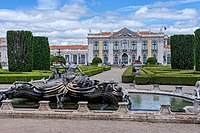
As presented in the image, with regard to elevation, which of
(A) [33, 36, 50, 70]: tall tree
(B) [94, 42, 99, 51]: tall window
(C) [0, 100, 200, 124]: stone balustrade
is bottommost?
(C) [0, 100, 200, 124]: stone balustrade

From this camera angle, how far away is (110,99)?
13.4 m

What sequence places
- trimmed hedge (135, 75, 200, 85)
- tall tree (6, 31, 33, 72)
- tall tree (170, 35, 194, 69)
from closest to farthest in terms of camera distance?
trimmed hedge (135, 75, 200, 85) → tall tree (6, 31, 33, 72) → tall tree (170, 35, 194, 69)

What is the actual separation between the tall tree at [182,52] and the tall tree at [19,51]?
17.6m

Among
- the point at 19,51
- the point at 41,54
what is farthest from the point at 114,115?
the point at 41,54

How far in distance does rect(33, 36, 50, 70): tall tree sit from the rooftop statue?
2446 centimetres

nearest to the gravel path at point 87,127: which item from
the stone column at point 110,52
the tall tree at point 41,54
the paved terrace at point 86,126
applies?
the paved terrace at point 86,126

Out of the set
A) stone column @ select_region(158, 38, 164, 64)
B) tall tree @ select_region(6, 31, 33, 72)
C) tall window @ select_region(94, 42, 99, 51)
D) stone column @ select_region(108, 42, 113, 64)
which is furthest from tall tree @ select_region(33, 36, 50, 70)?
stone column @ select_region(158, 38, 164, 64)

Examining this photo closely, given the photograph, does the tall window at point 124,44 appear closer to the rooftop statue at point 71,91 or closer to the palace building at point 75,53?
the palace building at point 75,53

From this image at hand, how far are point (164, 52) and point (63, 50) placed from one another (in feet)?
103

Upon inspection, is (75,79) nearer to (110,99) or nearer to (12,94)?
(110,99)

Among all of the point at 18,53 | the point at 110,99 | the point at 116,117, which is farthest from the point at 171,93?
the point at 18,53

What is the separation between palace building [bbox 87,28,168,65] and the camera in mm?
90062

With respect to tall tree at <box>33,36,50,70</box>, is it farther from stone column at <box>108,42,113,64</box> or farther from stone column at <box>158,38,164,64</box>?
stone column at <box>158,38,164,64</box>

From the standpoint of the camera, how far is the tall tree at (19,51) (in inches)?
1272
